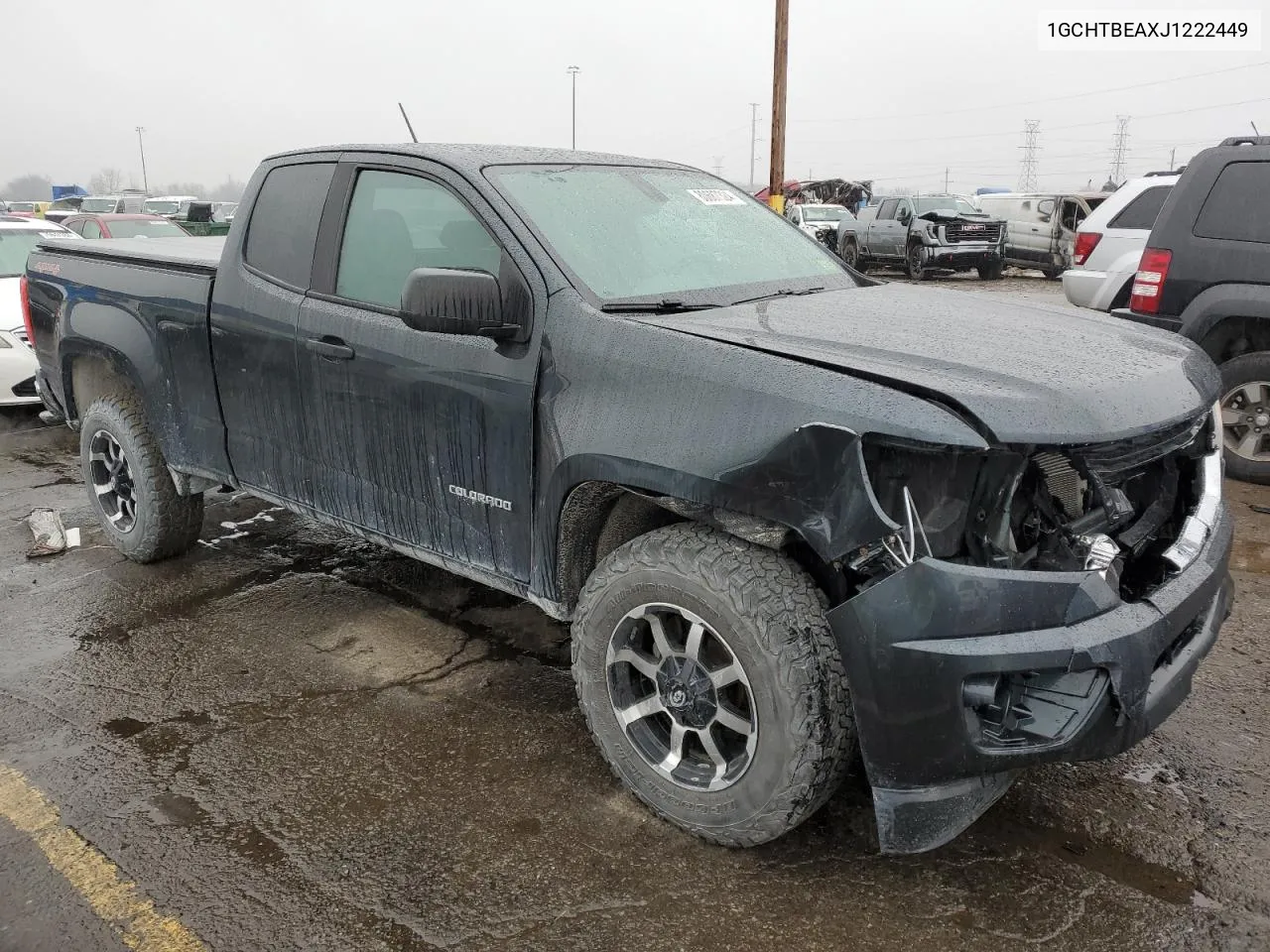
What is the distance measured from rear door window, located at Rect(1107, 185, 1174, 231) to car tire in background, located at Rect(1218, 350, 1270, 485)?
7.96ft

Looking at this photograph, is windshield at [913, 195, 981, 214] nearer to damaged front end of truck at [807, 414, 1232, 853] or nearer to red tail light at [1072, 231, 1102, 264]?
red tail light at [1072, 231, 1102, 264]

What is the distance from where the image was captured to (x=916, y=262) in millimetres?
20859

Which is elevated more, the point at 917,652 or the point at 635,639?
the point at 917,652

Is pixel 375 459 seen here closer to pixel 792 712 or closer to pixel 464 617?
pixel 464 617

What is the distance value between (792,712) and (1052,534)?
2.46 feet

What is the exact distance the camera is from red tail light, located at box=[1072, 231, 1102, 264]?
315 inches

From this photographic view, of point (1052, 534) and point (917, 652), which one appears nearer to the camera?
point (917, 652)

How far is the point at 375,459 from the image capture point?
3373mm

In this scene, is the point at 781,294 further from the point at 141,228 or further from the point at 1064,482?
the point at 141,228

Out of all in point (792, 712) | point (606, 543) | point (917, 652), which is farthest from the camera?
point (606, 543)

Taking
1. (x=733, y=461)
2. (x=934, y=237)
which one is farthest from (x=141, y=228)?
(x=934, y=237)

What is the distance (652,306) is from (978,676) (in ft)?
4.48

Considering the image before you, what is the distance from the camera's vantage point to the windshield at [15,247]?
8664mm

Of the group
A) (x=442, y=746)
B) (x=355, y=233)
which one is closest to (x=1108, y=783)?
(x=442, y=746)
